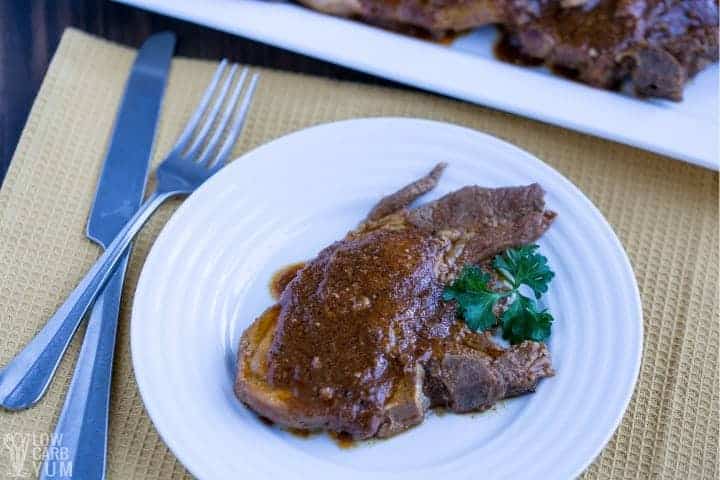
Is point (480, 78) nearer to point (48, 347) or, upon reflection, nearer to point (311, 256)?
point (311, 256)

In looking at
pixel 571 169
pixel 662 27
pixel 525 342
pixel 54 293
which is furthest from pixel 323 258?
pixel 662 27

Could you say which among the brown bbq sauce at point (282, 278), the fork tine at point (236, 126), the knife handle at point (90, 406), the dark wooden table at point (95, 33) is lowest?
the knife handle at point (90, 406)

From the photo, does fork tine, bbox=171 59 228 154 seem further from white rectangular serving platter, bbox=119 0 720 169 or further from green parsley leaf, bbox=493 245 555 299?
green parsley leaf, bbox=493 245 555 299

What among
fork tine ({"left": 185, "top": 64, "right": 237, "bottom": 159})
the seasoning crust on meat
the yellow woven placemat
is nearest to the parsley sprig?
the yellow woven placemat

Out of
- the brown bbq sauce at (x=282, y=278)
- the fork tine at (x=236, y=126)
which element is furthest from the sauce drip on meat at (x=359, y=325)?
the fork tine at (x=236, y=126)

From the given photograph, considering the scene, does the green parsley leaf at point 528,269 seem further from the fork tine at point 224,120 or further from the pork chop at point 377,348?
the fork tine at point 224,120
